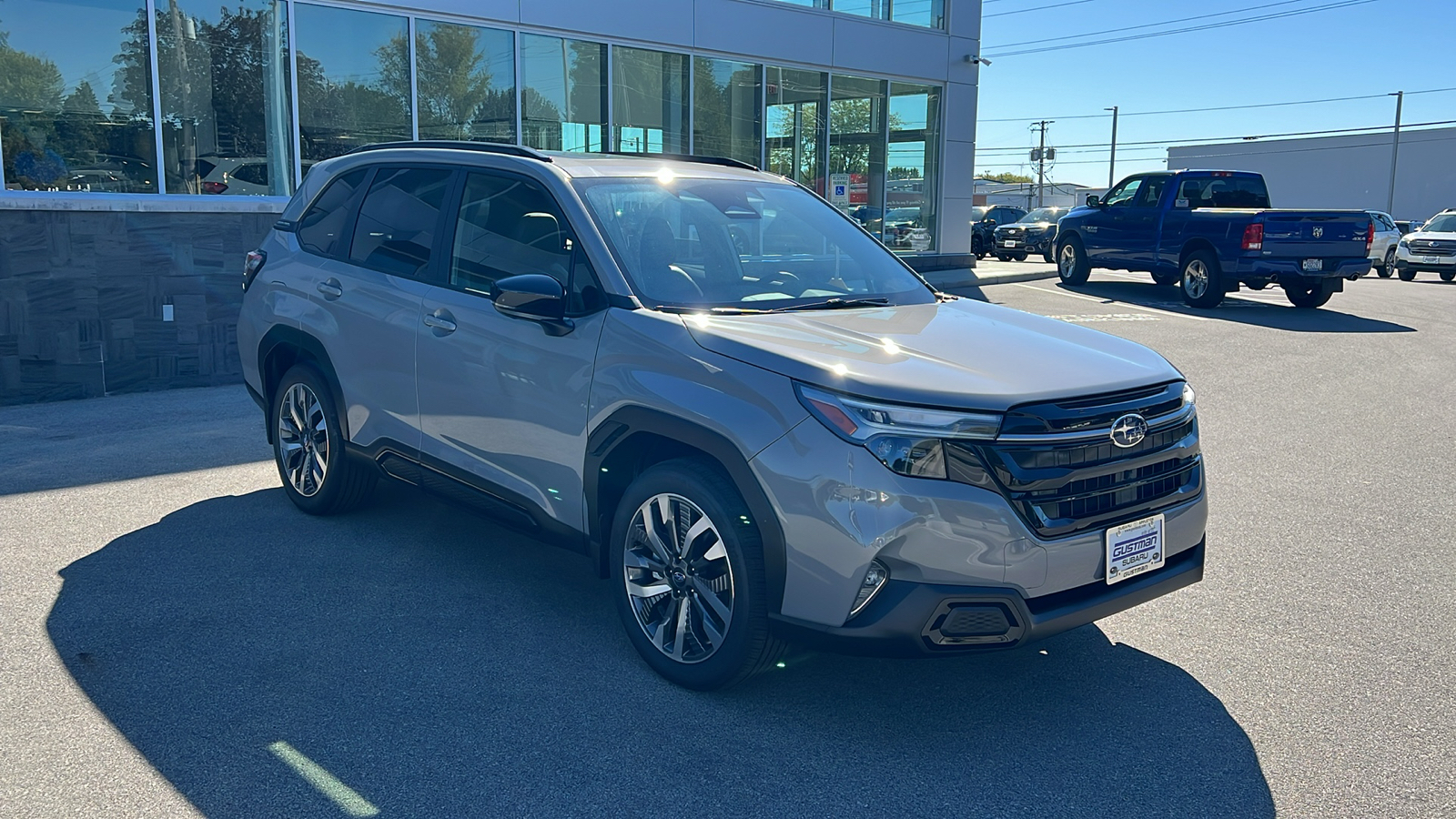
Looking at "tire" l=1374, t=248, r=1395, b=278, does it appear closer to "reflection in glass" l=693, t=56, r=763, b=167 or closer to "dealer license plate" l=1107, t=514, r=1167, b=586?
"reflection in glass" l=693, t=56, r=763, b=167

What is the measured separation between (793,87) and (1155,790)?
1622 centimetres

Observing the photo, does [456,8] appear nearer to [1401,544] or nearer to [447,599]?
[447,599]

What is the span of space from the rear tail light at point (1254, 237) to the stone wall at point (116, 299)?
44.5ft

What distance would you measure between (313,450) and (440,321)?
A: 148 cm

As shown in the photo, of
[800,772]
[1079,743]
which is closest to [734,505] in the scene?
[800,772]

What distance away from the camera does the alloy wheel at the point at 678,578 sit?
3781mm

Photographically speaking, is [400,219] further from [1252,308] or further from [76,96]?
[1252,308]

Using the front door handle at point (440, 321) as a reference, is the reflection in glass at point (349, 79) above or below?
above

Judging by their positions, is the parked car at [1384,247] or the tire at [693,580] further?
the parked car at [1384,247]

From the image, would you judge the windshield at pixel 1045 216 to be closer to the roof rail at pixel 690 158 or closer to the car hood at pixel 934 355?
the roof rail at pixel 690 158

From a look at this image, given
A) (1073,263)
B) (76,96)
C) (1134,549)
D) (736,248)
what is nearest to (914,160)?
(1073,263)

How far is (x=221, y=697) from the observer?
12.7ft

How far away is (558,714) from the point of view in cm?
378

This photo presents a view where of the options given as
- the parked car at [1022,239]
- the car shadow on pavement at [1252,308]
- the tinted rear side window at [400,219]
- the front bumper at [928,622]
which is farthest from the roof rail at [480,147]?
the parked car at [1022,239]
